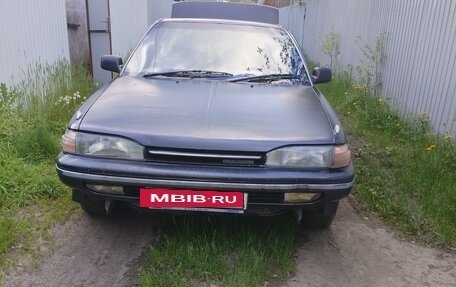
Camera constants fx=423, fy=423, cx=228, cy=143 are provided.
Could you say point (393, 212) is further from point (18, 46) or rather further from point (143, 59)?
point (18, 46)

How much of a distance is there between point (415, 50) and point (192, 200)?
13.9ft

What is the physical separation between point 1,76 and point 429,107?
4804 mm

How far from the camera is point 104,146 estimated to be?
246 centimetres

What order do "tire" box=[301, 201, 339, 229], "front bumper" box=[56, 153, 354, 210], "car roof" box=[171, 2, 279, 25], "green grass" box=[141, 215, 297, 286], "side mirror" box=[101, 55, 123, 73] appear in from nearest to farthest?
1. "front bumper" box=[56, 153, 354, 210]
2. "green grass" box=[141, 215, 297, 286]
3. "tire" box=[301, 201, 339, 229]
4. "side mirror" box=[101, 55, 123, 73]
5. "car roof" box=[171, 2, 279, 25]

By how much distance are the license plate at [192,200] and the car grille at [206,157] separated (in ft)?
0.56

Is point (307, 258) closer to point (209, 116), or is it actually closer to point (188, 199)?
point (188, 199)

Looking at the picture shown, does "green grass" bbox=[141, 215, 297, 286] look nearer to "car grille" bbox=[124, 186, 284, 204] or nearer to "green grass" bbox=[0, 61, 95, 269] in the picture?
"car grille" bbox=[124, 186, 284, 204]

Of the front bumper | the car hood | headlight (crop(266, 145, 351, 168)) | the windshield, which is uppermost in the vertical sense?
the windshield

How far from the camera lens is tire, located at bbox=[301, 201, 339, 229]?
290cm

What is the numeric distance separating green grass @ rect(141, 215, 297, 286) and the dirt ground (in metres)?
0.11

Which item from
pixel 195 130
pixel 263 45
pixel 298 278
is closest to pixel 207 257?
pixel 298 278

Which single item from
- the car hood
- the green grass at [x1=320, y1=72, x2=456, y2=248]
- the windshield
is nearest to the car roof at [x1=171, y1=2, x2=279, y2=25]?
the green grass at [x1=320, y1=72, x2=456, y2=248]

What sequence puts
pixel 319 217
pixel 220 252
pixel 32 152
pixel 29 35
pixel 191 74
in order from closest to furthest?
pixel 220 252 < pixel 319 217 < pixel 191 74 < pixel 32 152 < pixel 29 35

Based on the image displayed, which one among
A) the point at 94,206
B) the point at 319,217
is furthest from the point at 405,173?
the point at 94,206
